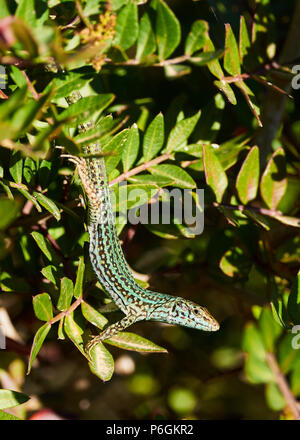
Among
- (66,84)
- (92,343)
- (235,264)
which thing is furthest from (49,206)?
(235,264)

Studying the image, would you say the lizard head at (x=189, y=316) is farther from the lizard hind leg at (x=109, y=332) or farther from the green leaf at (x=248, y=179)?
the green leaf at (x=248, y=179)

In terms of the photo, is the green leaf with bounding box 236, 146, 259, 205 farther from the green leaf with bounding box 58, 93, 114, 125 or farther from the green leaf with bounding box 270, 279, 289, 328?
the green leaf with bounding box 58, 93, 114, 125

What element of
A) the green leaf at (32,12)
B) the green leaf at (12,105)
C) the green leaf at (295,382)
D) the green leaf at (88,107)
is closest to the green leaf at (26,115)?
the green leaf at (12,105)

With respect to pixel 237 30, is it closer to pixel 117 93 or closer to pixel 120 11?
pixel 117 93

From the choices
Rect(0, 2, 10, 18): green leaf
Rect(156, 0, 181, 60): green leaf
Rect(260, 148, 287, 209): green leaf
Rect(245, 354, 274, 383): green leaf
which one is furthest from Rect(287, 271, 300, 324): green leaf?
Rect(0, 2, 10, 18): green leaf

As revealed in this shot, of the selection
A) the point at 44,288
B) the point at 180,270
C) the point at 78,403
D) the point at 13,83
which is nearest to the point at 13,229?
the point at 44,288
